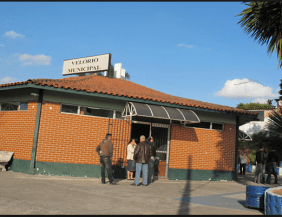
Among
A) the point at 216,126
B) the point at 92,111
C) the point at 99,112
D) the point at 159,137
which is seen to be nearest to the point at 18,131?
the point at 92,111

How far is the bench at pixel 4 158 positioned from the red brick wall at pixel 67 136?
4.37 feet

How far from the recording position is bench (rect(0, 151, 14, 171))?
1141cm

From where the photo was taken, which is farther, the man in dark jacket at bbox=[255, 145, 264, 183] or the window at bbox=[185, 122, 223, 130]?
the window at bbox=[185, 122, 223, 130]

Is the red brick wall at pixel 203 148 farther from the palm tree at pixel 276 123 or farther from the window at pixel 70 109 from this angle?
the window at pixel 70 109

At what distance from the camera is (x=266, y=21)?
8.86 meters

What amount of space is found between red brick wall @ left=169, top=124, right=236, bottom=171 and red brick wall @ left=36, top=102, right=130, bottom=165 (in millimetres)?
3442

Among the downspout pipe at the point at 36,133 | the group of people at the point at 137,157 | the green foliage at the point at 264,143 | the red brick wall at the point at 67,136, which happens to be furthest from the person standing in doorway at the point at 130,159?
the green foliage at the point at 264,143

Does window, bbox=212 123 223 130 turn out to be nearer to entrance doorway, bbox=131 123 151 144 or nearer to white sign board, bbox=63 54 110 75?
entrance doorway, bbox=131 123 151 144

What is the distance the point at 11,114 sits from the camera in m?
Answer: 12.2

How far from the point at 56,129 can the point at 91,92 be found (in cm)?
198

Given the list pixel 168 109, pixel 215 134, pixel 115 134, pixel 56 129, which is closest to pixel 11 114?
pixel 56 129

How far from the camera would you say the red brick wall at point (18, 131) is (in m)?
11.3

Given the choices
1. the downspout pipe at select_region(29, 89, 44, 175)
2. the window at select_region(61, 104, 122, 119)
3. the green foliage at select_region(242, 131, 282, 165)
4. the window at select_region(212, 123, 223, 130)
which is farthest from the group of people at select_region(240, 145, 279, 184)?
the downspout pipe at select_region(29, 89, 44, 175)

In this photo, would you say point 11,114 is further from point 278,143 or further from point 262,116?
point 262,116
